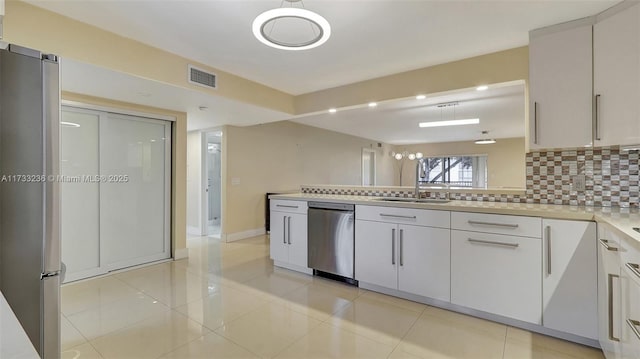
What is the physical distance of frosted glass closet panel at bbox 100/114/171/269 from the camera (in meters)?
3.53

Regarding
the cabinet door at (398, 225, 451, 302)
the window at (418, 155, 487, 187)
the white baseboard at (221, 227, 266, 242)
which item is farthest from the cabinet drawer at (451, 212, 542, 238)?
the window at (418, 155, 487, 187)

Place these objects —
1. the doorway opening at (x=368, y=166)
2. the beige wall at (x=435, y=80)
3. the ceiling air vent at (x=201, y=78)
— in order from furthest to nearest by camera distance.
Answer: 1. the doorway opening at (x=368, y=166)
2. the ceiling air vent at (x=201, y=78)
3. the beige wall at (x=435, y=80)

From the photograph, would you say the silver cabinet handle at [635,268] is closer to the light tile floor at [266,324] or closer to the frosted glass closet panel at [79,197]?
the light tile floor at [266,324]

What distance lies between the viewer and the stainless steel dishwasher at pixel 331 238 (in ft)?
10.1

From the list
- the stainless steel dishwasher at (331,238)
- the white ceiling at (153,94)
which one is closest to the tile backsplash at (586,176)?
the stainless steel dishwasher at (331,238)

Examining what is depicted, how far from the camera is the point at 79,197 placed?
3.29 metres

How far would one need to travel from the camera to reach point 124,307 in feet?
8.59

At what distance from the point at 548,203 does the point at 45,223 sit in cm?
339

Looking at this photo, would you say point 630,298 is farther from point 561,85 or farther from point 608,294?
point 561,85

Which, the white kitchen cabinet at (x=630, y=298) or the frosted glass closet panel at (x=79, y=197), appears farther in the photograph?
the frosted glass closet panel at (x=79, y=197)

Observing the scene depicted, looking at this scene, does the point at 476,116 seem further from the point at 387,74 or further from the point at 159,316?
the point at 159,316

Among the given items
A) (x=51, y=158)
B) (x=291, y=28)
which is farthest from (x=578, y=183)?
(x=51, y=158)

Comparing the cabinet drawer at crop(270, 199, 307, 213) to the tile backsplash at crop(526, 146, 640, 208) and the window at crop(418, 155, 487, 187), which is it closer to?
the tile backsplash at crop(526, 146, 640, 208)

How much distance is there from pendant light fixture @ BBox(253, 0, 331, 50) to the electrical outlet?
235 centimetres
